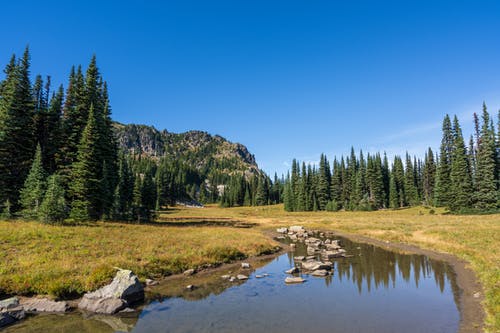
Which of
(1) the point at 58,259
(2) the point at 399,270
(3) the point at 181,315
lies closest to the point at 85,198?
(1) the point at 58,259

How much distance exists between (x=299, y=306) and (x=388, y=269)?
11.7 m

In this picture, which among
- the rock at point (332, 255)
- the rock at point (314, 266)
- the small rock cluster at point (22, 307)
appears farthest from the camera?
the rock at point (332, 255)

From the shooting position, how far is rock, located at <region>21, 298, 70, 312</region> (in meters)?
13.3

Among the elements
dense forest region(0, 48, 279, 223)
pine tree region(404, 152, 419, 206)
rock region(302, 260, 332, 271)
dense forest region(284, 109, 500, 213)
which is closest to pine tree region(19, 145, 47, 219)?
dense forest region(0, 48, 279, 223)

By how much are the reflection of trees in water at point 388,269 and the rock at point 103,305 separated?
13.8 meters

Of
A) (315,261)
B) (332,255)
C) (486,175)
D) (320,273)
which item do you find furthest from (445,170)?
(320,273)

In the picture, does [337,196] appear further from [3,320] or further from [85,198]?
[3,320]

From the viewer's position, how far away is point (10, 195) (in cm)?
3356

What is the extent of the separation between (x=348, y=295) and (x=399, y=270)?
330 inches

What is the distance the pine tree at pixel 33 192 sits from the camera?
98.2 feet

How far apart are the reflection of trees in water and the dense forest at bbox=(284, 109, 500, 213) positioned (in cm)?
4512

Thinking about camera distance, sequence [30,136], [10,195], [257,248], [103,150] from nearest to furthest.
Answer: [257,248] → [10,195] → [30,136] → [103,150]

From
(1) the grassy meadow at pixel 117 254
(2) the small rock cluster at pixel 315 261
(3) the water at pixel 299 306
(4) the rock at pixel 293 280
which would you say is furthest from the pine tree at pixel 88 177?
(4) the rock at pixel 293 280

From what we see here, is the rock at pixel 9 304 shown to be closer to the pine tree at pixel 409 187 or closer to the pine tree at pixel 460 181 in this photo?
the pine tree at pixel 460 181
